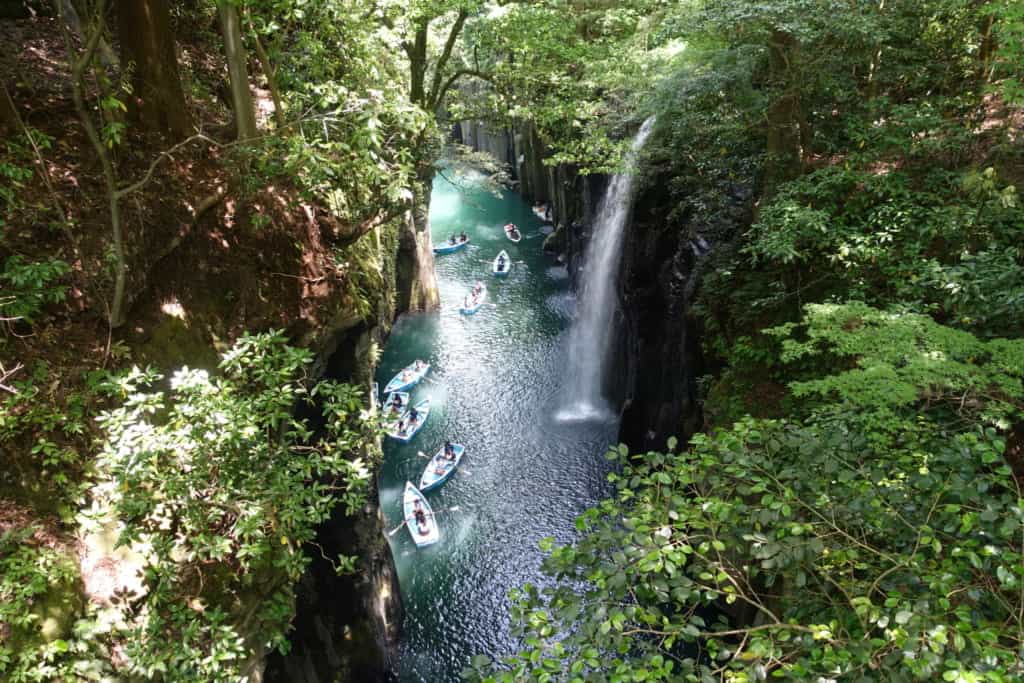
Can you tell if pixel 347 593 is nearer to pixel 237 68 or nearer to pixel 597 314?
pixel 237 68

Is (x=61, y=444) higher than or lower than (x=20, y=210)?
lower

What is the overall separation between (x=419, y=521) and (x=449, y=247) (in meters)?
23.2

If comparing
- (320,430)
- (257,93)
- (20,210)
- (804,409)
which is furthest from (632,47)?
(20,210)

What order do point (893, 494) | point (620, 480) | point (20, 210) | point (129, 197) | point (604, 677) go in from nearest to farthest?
point (604, 677) → point (893, 494) → point (620, 480) → point (20, 210) → point (129, 197)

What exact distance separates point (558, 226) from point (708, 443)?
30.9 metres

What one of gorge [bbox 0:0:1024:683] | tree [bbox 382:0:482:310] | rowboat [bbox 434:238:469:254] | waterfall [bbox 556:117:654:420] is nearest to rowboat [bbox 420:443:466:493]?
gorge [bbox 0:0:1024:683]

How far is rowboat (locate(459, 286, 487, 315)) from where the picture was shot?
29125mm

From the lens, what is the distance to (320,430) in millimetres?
11156

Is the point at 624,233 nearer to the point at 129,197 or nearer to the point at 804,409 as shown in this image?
the point at 804,409

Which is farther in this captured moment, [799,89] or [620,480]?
[799,89]

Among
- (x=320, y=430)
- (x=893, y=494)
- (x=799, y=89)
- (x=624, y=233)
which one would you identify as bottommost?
(x=320, y=430)

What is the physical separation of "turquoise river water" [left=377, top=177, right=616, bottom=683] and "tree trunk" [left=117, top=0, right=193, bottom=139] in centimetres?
990

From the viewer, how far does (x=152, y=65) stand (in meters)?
8.48

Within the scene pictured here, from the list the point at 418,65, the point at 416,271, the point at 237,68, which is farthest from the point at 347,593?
the point at 416,271
